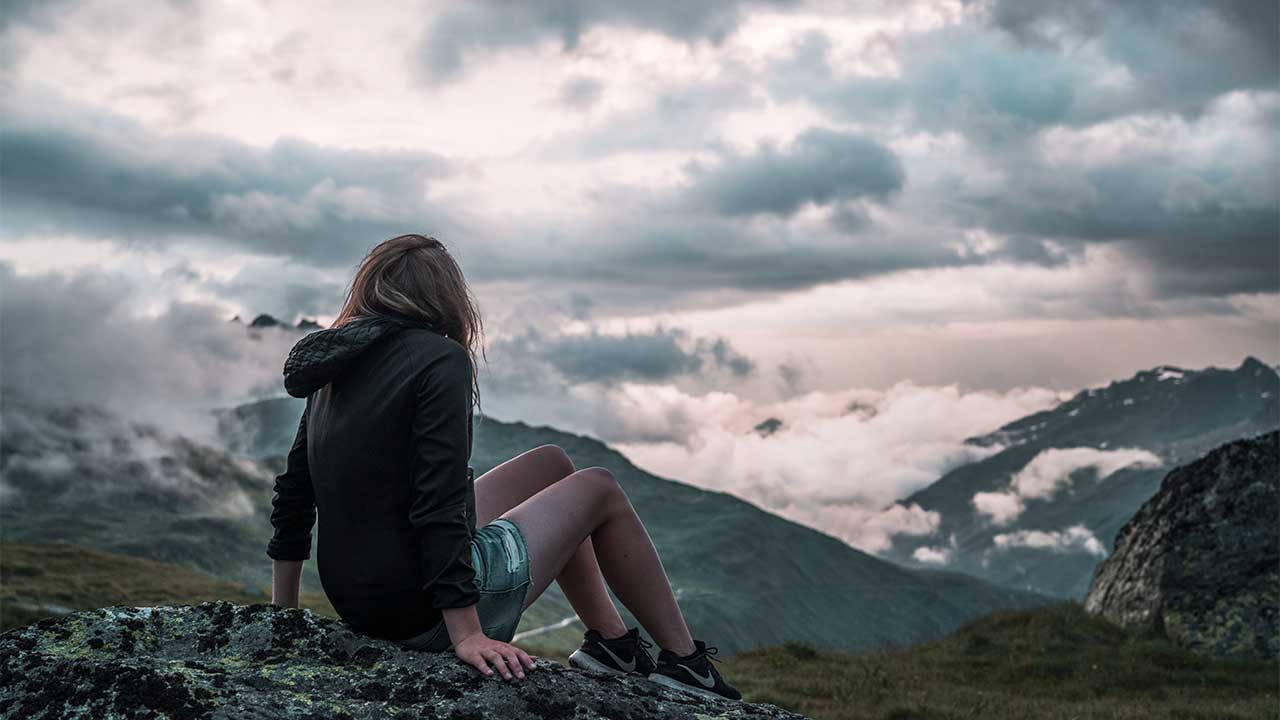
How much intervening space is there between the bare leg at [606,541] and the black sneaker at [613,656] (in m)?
0.17

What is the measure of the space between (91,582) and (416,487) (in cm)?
19247

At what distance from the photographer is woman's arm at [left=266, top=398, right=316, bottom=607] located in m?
7.36

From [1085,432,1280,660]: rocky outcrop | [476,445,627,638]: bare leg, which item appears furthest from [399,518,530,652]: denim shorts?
[1085,432,1280,660]: rocky outcrop

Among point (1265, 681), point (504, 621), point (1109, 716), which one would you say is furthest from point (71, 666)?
point (1265, 681)

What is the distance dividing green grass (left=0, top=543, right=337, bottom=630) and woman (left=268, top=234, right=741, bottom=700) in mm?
138653

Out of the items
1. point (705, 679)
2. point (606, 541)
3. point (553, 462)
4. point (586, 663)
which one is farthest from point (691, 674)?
point (553, 462)

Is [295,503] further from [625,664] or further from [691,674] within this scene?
[691,674]

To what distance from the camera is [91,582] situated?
173 metres

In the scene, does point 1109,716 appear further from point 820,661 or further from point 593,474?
point 593,474

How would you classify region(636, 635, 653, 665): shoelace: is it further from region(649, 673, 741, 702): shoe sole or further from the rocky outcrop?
the rocky outcrop

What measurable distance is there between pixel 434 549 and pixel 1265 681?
15.7 metres

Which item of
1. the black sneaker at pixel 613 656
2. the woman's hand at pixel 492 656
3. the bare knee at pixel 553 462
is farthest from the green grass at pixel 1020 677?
the woman's hand at pixel 492 656

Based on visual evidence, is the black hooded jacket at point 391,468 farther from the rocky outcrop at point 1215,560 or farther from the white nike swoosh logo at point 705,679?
the rocky outcrop at point 1215,560

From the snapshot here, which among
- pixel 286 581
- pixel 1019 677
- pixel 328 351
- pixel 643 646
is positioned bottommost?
pixel 1019 677
